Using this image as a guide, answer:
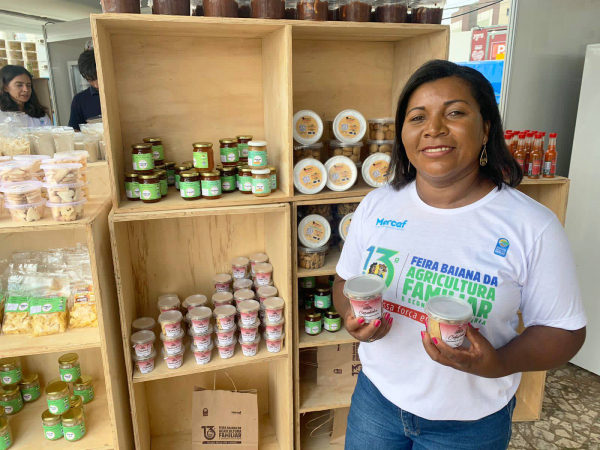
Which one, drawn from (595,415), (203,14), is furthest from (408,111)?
(595,415)

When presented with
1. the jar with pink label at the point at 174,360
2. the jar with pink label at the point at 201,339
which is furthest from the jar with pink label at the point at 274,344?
the jar with pink label at the point at 174,360

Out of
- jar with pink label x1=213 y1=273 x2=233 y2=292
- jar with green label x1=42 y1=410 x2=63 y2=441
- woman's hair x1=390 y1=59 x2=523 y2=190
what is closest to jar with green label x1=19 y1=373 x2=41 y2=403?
jar with green label x1=42 y1=410 x2=63 y2=441

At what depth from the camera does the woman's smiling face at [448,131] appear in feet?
3.50

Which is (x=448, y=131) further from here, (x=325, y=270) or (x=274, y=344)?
(x=274, y=344)

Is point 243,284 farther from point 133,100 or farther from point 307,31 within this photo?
point 307,31

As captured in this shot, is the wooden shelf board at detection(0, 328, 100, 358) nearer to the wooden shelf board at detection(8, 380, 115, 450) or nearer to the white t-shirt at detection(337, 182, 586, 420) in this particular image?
the wooden shelf board at detection(8, 380, 115, 450)

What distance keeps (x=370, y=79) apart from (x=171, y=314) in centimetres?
144

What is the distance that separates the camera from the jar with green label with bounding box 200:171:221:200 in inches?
64.8

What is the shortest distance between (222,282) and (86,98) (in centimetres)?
127

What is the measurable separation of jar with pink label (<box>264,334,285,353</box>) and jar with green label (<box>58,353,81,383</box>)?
2.84 feet

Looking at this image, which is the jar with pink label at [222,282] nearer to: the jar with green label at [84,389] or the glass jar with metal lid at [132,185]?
the glass jar with metal lid at [132,185]

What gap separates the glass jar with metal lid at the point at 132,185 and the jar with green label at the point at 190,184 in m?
0.17

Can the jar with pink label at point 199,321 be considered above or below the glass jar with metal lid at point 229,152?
Answer: below

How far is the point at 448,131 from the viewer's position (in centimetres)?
107
